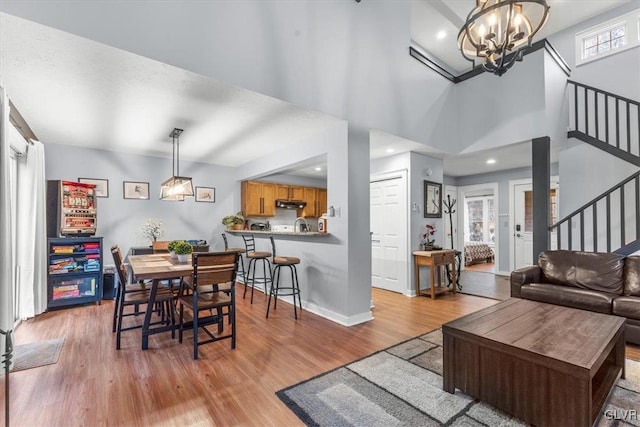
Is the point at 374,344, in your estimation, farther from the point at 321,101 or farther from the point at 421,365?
the point at 321,101

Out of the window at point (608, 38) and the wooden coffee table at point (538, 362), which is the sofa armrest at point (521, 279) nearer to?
the wooden coffee table at point (538, 362)

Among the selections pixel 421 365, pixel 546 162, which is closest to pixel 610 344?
pixel 421 365

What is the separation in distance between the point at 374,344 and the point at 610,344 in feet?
5.72

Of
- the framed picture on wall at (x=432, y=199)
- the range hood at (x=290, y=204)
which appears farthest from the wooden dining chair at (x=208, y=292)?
the range hood at (x=290, y=204)

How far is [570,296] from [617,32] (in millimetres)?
5010

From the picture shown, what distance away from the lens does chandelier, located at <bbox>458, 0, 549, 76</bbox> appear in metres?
2.01

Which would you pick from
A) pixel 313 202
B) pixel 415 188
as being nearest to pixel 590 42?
pixel 415 188

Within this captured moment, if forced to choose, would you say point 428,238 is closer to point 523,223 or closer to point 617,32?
point 523,223

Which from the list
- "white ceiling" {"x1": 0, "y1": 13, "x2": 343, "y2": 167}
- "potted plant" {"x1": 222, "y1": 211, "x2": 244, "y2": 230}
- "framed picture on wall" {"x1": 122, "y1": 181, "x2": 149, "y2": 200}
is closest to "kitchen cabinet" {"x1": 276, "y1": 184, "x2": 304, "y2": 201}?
"potted plant" {"x1": 222, "y1": 211, "x2": 244, "y2": 230}

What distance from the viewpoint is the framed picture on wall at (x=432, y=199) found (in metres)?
5.14

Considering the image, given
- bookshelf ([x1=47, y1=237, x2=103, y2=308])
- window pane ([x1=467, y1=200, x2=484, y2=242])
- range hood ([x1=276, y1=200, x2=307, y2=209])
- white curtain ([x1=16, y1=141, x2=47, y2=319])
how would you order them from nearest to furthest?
white curtain ([x1=16, y1=141, x2=47, y2=319]), bookshelf ([x1=47, y1=237, x2=103, y2=308]), range hood ([x1=276, y1=200, x2=307, y2=209]), window pane ([x1=467, y1=200, x2=484, y2=242])

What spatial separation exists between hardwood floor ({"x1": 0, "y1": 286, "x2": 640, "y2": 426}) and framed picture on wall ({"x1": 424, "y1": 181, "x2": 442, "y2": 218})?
6.30 feet

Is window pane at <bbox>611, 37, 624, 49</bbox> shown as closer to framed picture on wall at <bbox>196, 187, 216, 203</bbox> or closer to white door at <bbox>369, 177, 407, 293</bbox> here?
white door at <bbox>369, 177, 407, 293</bbox>

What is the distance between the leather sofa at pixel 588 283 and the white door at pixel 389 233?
5.65ft
